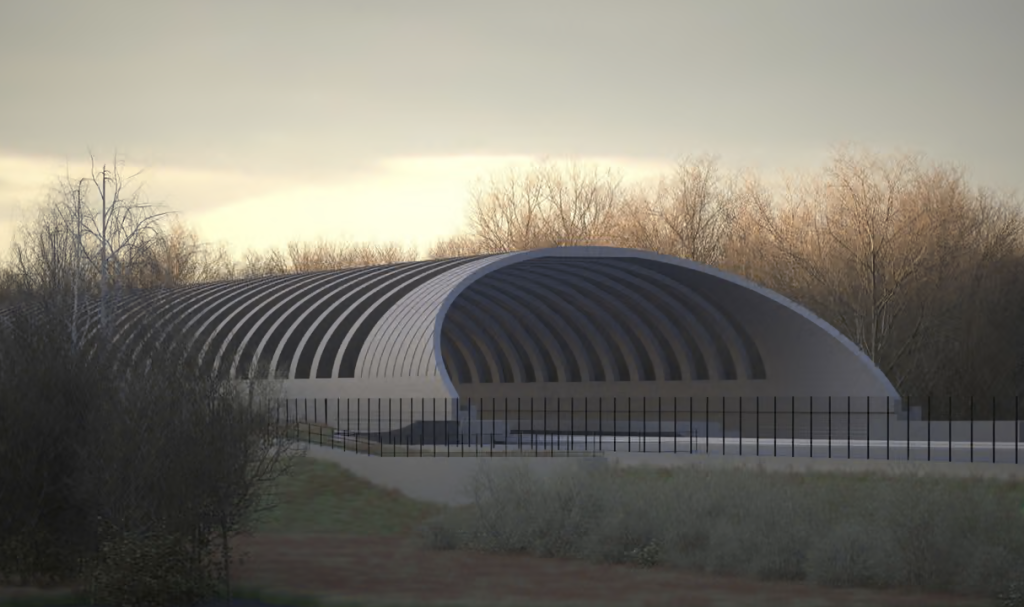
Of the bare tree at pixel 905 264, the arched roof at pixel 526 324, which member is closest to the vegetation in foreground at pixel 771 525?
the arched roof at pixel 526 324

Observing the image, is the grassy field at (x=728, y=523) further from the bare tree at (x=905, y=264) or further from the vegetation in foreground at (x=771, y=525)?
the bare tree at (x=905, y=264)

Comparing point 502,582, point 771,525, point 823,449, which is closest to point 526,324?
point 823,449

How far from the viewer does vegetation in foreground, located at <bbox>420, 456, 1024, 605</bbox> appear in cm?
2488

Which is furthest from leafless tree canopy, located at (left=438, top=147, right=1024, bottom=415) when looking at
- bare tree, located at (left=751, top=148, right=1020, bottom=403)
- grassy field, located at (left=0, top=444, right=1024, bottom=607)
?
grassy field, located at (left=0, top=444, right=1024, bottom=607)

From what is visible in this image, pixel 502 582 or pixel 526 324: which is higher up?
pixel 526 324

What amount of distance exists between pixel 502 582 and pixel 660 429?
2235 cm

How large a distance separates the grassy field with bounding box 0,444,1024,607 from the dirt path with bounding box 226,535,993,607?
0.61 meters

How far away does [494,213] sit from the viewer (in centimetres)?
10219

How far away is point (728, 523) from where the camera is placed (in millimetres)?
28469

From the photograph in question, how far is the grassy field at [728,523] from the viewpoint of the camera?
2489 centimetres

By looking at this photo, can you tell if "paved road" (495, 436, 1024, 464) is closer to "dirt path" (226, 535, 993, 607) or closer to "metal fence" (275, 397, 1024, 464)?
"metal fence" (275, 397, 1024, 464)

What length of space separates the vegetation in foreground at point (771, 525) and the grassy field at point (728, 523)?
2 centimetres

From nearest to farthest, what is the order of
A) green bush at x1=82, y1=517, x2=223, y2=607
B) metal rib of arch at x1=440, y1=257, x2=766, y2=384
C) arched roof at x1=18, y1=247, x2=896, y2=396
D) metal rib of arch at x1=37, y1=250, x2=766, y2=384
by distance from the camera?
green bush at x1=82, y1=517, x2=223, y2=607
metal rib of arch at x1=37, y1=250, x2=766, y2=384
arched roof at x1=18, y1=247, x2=896, y2=396
metal rib of arch at x1=440, y1=257, x2=766, y2=384

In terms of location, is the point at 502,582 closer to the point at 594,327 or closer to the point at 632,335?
Answer: the point at 594,327
